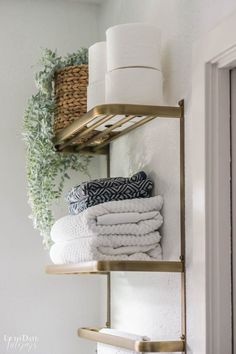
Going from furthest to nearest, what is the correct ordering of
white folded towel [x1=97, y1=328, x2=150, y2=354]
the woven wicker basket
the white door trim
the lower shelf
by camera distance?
the woven wicker basket → white folded towel [x1=97, y1=328, x2=150, y2=354] → the lower shelf → the white door trim

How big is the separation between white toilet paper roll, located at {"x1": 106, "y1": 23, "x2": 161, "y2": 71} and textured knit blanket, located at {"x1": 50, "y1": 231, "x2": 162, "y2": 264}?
0.43 m

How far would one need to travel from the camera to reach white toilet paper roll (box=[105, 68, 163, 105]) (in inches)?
73.9

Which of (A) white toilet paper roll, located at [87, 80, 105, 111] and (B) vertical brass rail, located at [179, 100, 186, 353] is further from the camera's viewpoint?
(A) white toilet paper roll, located at [87, 80, 105, 111]

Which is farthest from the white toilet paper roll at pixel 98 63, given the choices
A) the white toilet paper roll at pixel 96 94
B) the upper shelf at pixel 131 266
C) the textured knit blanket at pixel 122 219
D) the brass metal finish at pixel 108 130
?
the upper shelf at pixel 131 266

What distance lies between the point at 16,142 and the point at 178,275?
0.88 meters

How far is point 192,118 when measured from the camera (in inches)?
70.1

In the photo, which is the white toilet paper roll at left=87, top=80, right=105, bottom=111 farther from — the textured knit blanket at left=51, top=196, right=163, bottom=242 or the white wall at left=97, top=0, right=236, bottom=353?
the textured knit blanket at left=51, top=196, right=163, bottom=242

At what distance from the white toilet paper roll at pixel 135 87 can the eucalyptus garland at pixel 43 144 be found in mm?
523

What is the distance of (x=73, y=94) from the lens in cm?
233

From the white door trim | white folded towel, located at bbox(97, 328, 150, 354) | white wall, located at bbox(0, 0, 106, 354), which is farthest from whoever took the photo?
white wall, located at bbox(0, 0, 106, 354)

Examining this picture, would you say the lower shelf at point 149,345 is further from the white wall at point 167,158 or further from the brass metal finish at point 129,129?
the brass metal finish at point 129,129

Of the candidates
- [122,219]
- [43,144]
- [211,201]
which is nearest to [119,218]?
[122,219]

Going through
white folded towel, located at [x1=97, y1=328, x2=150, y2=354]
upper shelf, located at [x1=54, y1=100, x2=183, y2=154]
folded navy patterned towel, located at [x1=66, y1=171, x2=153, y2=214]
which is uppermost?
upper shelf, located at [x1=54, y1=100, x2=183, y2=154]

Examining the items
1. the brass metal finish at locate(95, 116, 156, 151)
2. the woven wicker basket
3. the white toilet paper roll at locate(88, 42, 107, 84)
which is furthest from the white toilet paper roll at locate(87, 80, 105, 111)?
the woven wicker basket
